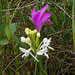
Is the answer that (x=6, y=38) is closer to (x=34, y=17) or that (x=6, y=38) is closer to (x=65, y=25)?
(x=34, y=17)

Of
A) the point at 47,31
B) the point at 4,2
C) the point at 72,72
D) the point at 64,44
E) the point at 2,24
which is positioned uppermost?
the point at 4,2

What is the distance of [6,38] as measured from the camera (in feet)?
3.09

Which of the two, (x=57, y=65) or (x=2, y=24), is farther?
(x=57, y=65)

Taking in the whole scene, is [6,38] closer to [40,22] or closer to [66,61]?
[40,22]

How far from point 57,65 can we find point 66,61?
0.55 ft

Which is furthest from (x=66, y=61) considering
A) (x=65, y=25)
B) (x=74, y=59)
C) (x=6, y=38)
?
(x=6, y=38)

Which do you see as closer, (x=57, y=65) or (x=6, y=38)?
(x=6, y=38)

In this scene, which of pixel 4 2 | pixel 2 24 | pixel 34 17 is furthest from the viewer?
pixel 4 2

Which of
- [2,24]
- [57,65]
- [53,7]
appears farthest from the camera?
[53,7]

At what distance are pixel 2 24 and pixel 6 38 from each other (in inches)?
3.6

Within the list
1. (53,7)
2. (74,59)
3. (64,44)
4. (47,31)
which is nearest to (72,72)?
(74,59)

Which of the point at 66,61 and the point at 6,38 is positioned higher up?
the point at 6,38

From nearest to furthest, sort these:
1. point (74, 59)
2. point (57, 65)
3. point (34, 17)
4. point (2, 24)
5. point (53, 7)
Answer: point (34, 17) < point (2, 24) < point (57, 65) < point (74, 59) < point (53, 7)

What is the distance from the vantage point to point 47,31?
48.4 inches
